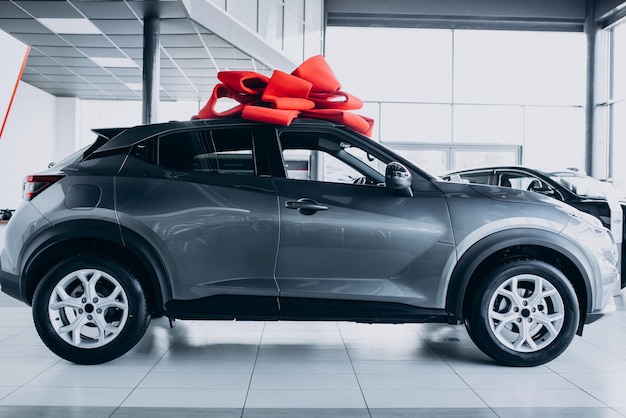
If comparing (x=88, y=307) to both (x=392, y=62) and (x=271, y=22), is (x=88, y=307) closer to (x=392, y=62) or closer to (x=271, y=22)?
(x=271, y=22)

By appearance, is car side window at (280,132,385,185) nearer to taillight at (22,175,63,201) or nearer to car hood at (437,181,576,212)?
car hood at (437,181,576,212)

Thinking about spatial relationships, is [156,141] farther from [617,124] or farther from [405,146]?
[617,124]

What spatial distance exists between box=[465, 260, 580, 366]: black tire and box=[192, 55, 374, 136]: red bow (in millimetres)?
1272

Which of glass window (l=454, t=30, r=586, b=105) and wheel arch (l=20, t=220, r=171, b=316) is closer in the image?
wheel arch (l=20, t=220, r=171, b=316)

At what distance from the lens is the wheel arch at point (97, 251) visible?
360cm

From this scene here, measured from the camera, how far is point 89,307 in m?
3.61

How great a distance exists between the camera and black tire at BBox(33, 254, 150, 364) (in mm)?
3598

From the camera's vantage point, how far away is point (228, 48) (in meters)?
11.9

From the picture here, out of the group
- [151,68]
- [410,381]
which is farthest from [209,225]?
[151,68]

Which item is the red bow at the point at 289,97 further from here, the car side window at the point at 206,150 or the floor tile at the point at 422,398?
the floor tile at the point at 422,398

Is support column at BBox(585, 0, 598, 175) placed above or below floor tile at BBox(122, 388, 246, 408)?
above

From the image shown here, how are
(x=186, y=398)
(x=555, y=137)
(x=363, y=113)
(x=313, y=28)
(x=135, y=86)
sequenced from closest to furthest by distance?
(x=186, y=398), (x=313, y=28), (x=363, y=113), (x=555, y=137), (x=135, y=86)

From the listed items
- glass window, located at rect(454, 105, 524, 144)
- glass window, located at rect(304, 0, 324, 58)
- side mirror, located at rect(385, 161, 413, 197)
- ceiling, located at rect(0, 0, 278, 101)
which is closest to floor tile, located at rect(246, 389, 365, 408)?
side mirror, located at rect(385, 161, 413, 197)

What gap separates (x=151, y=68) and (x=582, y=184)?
6864 millimetres
